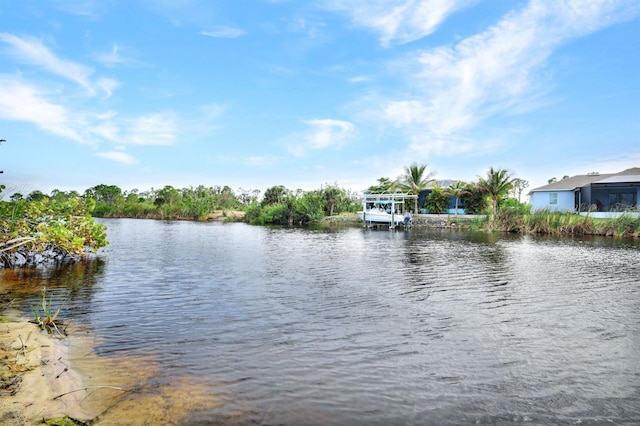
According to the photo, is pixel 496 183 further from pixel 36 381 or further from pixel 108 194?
pixel 108 194

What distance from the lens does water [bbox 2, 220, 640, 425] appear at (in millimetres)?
5137

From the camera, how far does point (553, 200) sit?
145ft

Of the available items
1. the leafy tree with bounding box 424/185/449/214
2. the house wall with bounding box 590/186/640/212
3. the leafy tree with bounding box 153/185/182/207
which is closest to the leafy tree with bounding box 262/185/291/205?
the leafy tree with bounding box 153/185/182/207

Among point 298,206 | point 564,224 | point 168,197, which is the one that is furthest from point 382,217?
point 168,197

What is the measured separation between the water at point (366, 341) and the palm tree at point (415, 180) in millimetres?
36270

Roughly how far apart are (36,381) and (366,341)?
520 centimetres

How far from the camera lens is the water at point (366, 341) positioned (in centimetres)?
514

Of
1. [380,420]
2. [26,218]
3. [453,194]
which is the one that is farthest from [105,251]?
[453,194]

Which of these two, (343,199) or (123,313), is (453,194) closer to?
(343,199)

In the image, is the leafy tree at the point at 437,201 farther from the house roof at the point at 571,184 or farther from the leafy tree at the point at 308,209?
the leafy tree at the point at 308,209

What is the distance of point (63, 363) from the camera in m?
6.04

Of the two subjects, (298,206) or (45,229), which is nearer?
(45,229)

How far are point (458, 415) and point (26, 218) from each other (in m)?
15.5

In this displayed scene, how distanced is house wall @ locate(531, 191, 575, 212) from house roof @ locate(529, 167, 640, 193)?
59 cm
